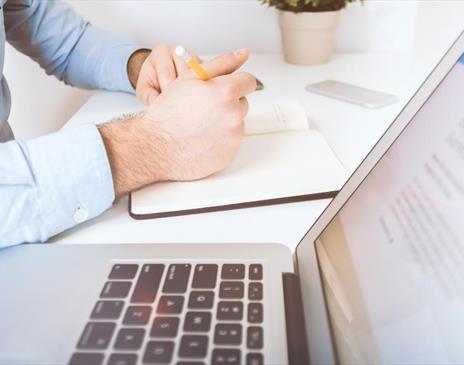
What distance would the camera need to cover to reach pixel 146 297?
370mm

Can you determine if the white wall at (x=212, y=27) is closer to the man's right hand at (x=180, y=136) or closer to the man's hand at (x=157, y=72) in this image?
the man's hand at (x=157, y=72)

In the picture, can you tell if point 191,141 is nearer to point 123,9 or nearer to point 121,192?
point 121,192

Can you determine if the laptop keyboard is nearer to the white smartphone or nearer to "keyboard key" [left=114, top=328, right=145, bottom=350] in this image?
"keyboard key" [left=114, top=328, right=145, bottom=350]

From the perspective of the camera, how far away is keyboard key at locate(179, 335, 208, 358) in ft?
1.05

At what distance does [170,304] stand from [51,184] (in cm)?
21

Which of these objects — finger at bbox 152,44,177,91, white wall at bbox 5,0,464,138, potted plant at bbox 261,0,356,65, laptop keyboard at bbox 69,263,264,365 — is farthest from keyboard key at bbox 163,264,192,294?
white wall at bbox 5,0,464,138

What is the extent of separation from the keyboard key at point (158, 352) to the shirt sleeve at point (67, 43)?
2.13ft

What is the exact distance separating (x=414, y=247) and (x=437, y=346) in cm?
7

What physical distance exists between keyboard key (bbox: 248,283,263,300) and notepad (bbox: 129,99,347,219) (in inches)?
6.0

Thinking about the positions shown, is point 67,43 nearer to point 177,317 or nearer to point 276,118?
point 276,118

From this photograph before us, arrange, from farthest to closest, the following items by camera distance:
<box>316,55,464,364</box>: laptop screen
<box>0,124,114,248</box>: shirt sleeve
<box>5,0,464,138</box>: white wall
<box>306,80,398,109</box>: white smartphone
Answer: <box>5,0,464,138</box>: white wall → <box>306,80,398,109</box>: white smartphone → <box>0,124,114,248</box>: shirt sleeve → <box>316,55,464,364</box>: laptop screen

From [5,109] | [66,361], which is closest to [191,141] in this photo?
[66,361]

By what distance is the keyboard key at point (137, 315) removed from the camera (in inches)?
13.6

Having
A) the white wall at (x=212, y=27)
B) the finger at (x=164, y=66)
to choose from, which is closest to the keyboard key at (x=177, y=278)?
the finger at (x=164, y=66)
